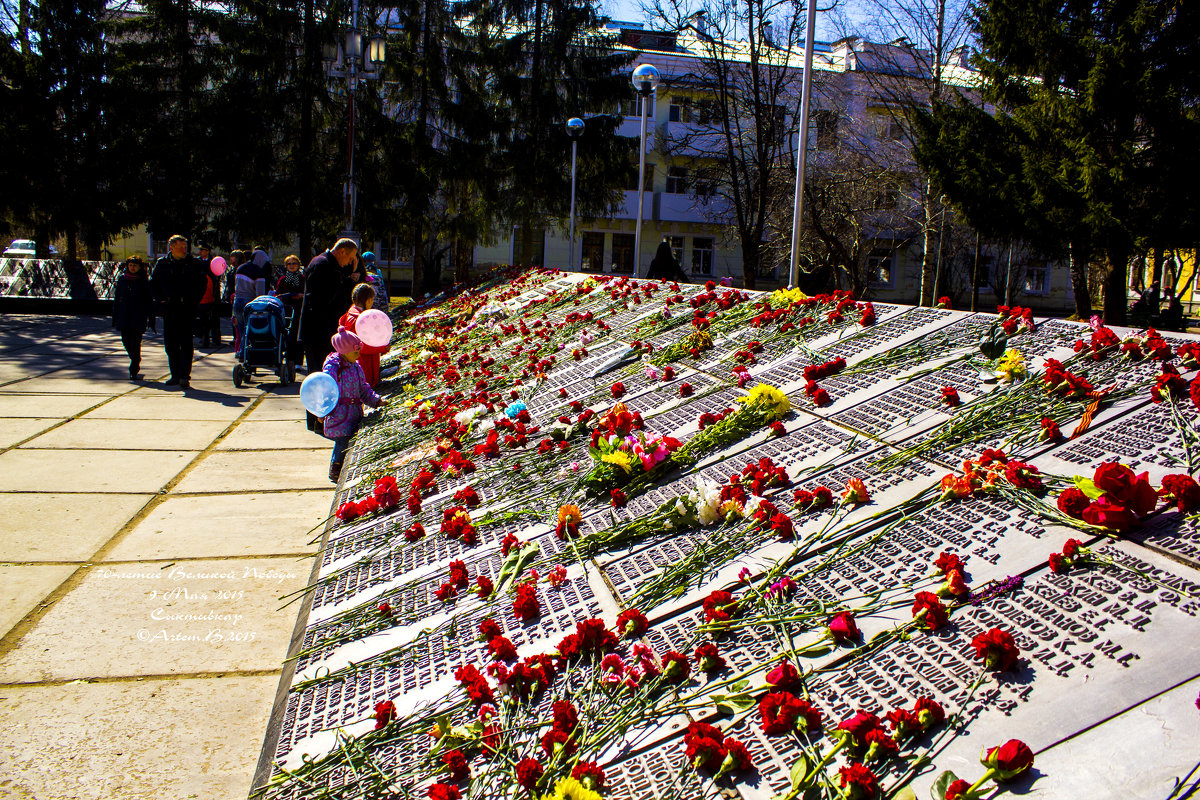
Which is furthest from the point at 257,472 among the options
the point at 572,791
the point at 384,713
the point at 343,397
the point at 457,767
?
the point at 572,791

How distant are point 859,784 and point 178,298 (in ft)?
31.9

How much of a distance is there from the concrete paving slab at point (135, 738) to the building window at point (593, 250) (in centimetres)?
3628

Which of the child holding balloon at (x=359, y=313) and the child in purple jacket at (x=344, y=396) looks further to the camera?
the child holding balloon at (x=359, y=313)

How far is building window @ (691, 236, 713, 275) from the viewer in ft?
131

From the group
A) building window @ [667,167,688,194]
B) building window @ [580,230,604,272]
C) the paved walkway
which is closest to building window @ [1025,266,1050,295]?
building window @ [667,167,688,194]

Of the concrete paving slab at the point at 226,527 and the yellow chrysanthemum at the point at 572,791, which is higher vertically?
the yellow chrysanthemum at the point at 572,791

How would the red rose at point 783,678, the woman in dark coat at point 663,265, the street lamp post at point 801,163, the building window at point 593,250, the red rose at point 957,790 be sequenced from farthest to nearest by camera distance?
1. the building window at point 593,250
2. the woman in dark coat at point 663,265
3. the street lamp post at point 801,163
4. the red rose at point 783,678
5. the red rose at point 957,790

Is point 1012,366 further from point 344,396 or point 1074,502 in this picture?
point 344,396

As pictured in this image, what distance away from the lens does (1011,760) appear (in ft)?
5.32

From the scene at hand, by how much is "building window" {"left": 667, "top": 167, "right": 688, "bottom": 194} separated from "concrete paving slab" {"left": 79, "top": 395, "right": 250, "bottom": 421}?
104ft

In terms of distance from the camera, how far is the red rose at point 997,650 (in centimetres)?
196

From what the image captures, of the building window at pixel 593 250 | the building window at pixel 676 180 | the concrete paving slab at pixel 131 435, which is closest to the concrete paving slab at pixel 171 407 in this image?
the concrete paving slab at pixel 131 435

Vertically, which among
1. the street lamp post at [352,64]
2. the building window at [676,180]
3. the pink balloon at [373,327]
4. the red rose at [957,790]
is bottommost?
the red rose at [957,790]

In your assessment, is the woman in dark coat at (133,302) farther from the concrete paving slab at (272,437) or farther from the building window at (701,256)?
the building window at (701,256)
